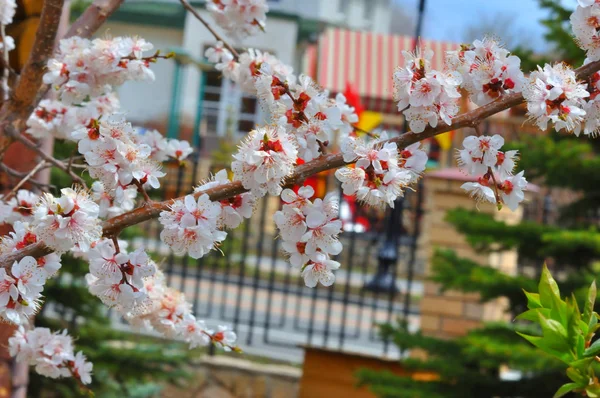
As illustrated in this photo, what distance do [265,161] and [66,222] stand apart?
30 centimetres

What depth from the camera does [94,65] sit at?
1.83m

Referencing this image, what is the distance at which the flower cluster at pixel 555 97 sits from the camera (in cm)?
128

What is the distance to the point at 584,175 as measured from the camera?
3918 mm

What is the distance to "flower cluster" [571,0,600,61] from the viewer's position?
1316mm

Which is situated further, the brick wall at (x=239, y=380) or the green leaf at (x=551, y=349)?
the brick wall at (x=239, y=380)

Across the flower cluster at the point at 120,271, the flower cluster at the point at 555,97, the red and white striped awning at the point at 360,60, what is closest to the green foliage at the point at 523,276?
the flower cluster at the point at 555,97

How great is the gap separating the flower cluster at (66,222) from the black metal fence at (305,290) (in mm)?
2278

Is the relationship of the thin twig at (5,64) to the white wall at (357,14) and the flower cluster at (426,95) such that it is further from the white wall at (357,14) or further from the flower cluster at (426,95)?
the white wall at (357,14)

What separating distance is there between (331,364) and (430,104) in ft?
14.2

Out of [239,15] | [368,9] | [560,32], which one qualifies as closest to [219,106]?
[368,9]

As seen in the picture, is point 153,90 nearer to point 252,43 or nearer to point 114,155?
point 252,43

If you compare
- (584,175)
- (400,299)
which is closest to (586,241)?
(584,175)

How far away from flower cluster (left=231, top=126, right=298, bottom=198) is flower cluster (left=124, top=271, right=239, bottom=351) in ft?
2.04

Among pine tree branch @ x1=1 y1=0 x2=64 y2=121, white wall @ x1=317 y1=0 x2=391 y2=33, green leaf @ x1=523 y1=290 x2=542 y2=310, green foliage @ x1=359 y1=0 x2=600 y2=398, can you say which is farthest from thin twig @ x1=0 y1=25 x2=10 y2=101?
white wall @ x1=317 y1=0 x2=391 y2=33
